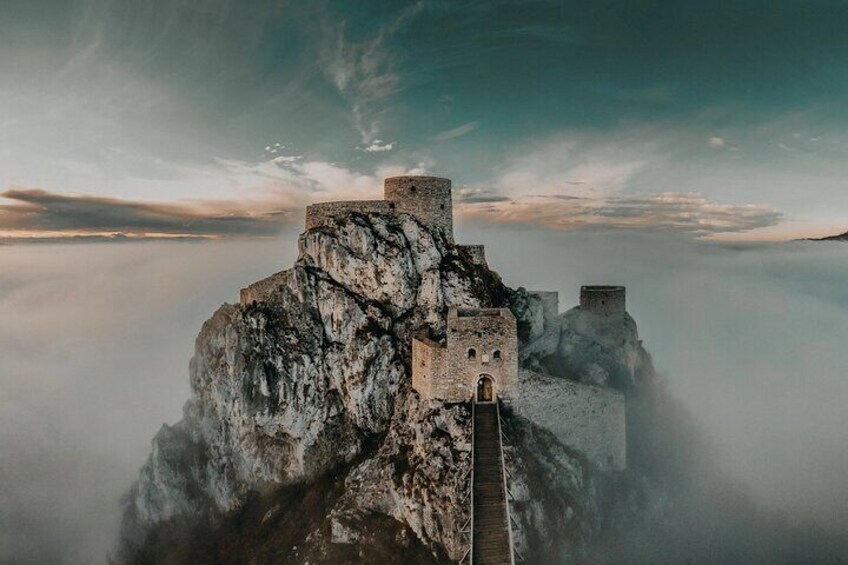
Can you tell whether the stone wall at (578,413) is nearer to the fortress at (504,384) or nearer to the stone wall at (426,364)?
the fortress at (504,384)

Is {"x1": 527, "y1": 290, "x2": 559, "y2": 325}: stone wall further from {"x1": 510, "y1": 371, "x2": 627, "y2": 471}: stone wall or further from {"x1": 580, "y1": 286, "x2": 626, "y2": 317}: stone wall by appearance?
{"x1": 510, "y1": 371, "x2": 627, "y2": 471}: stone wall

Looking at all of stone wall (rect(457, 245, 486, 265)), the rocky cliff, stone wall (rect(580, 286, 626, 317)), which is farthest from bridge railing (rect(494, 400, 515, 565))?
stone wall (rect(580, 286, 626, 317))

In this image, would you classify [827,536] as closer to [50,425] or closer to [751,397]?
[751,397]

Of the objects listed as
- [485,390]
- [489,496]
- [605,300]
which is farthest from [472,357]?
[605,300]

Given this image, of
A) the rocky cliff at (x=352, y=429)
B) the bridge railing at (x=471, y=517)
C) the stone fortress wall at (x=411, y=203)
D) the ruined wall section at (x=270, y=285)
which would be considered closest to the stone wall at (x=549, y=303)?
the rocky cliff at (x=352, y=429)

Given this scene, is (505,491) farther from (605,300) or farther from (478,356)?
(605,300)

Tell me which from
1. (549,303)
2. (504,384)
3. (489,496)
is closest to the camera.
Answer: (489,496)

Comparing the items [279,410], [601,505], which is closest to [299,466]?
[279,410]
